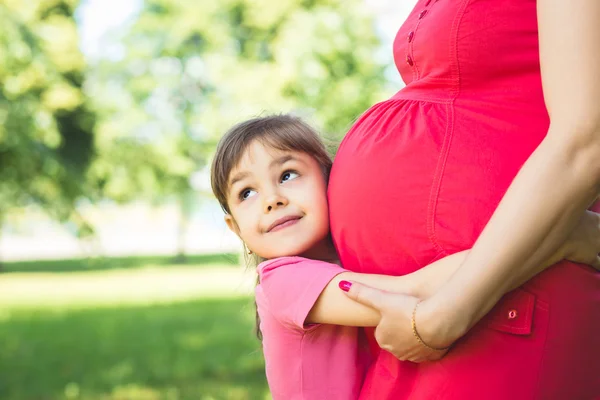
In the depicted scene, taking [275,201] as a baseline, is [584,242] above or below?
above

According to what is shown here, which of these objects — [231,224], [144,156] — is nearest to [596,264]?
[231,224]

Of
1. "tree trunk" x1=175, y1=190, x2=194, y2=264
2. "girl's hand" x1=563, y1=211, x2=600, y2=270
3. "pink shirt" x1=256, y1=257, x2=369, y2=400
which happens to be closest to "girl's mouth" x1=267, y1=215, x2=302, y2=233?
"pink shirt" x1=256, y1=257, x2=369, y2=400

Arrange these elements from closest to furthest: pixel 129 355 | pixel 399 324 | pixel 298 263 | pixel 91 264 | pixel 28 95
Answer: pixel 399 324 < pixel 298 263 < pixel 28 95 < pixel 129 355 < pixel 91 264

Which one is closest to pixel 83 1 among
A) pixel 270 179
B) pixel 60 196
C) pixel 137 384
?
pixel 60 196

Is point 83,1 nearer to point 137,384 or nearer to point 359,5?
point 359,5

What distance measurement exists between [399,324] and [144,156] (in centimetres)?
2411

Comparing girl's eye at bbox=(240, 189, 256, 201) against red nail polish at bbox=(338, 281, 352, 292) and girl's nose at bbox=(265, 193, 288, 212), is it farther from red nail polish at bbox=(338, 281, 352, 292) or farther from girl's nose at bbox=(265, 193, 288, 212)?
red nail polish at bbox=(338, 281, 352, 292)

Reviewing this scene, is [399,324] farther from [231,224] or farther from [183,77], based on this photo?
[183,77]

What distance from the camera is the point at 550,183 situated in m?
1.21

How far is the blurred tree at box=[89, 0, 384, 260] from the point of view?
61.6 feet

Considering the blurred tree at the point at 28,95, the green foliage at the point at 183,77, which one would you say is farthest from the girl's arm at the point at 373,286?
the green foliage at the point at 183,77

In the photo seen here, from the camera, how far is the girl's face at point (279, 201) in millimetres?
1753

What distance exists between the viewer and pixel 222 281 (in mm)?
19281

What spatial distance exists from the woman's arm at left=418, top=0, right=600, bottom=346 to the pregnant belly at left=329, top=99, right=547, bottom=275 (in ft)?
0.34
